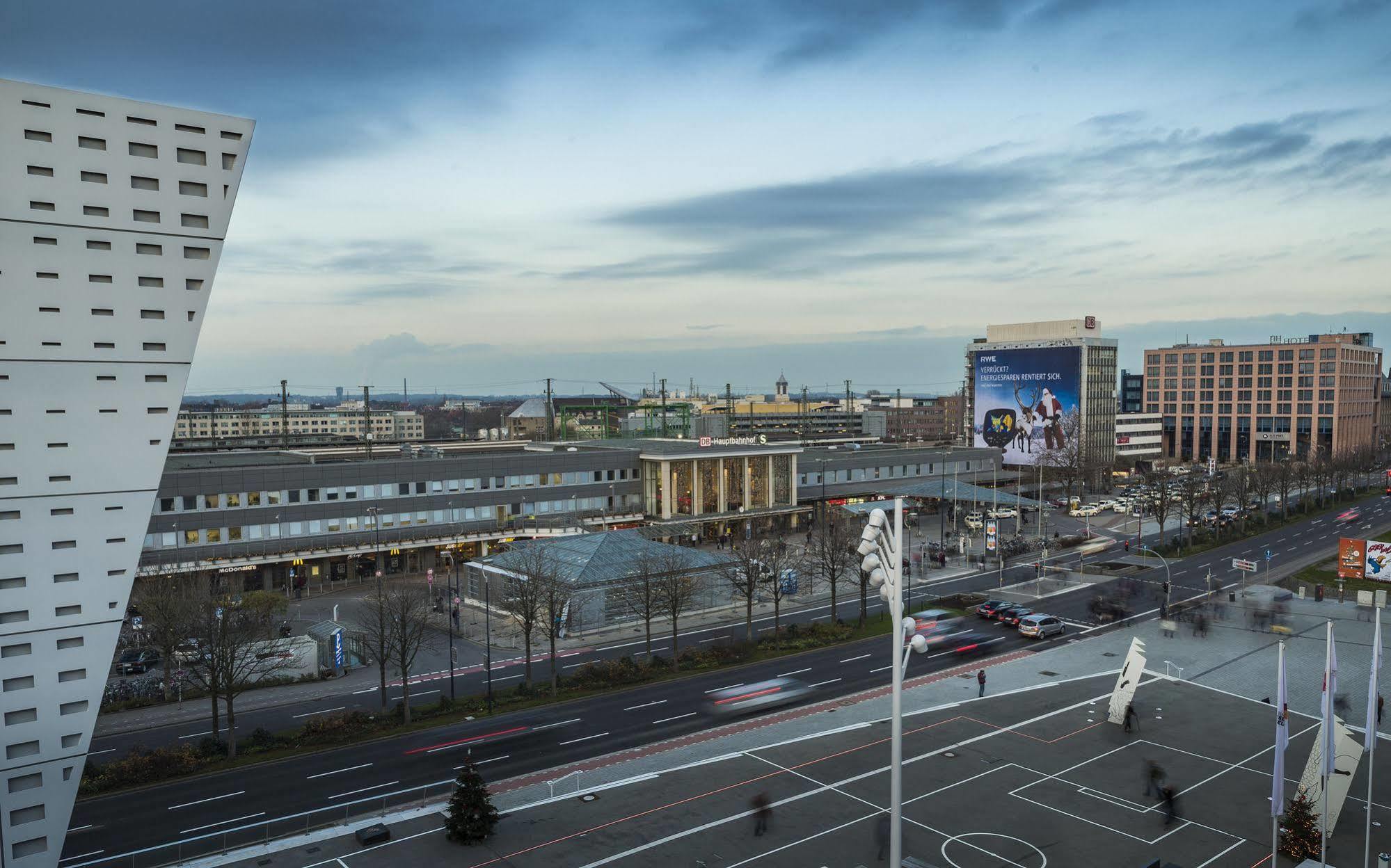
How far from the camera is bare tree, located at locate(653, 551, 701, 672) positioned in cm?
4688

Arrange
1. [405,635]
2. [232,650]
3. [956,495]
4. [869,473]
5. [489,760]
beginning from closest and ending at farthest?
[489,760], [232,650], [405,635], [956,495], [869,473]

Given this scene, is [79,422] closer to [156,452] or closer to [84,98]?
[156,452]

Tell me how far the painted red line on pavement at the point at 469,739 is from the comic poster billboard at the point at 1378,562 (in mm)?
58476

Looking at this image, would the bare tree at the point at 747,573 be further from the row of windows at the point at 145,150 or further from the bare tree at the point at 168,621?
the row of windows at the point at 145,150

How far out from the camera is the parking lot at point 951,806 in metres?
25.9

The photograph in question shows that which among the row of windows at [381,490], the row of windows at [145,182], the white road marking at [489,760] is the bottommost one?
the white road marking at [489,760]

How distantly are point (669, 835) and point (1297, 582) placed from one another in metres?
55.0

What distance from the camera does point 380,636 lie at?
1537 inches

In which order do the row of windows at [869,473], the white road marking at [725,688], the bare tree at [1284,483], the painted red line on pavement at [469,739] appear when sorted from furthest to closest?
the row of windows at [869,473] → the bare tree at [1284,483] → the white road marking at [725,688] → the painted red line on pavement at [469,739]

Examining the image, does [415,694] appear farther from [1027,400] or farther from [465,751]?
[1027,400]

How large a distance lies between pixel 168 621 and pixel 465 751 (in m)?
15.6

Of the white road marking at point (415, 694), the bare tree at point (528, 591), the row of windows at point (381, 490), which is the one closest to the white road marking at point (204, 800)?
the white road marking at point (415, 694)

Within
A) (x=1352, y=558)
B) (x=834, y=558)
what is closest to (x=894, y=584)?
(x=834, y=558)

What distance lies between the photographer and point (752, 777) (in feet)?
103
